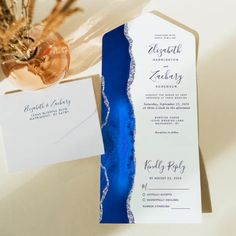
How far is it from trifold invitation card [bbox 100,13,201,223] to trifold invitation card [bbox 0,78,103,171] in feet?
0.11

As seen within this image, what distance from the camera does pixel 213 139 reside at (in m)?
0.64

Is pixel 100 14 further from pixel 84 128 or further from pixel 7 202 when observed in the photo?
pixel 7 202

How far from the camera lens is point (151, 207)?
24.6 inches

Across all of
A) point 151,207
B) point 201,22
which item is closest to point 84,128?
point 151,207

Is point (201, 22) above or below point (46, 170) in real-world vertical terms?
above

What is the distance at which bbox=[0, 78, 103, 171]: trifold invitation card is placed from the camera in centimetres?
66

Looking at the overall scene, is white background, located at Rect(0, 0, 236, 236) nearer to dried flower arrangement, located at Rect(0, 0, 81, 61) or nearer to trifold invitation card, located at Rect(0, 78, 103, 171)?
trifold invitation card, located at Rect(0, 78, 103, 171)

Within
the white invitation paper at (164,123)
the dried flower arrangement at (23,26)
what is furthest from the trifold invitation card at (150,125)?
the dried flower arrangement at (23,26)

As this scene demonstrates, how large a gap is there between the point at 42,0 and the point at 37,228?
411 mm

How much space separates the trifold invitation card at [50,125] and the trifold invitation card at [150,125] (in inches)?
1.3

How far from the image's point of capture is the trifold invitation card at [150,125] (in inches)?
24.7

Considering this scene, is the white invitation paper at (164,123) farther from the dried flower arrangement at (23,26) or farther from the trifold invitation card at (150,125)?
the dried flower arrangement at (23,26)

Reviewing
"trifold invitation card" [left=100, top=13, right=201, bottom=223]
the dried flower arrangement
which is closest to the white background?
"trifold invitation card" [left=100, top=13, right=201, bottom=223]

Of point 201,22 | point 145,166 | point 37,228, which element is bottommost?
point 37,228
